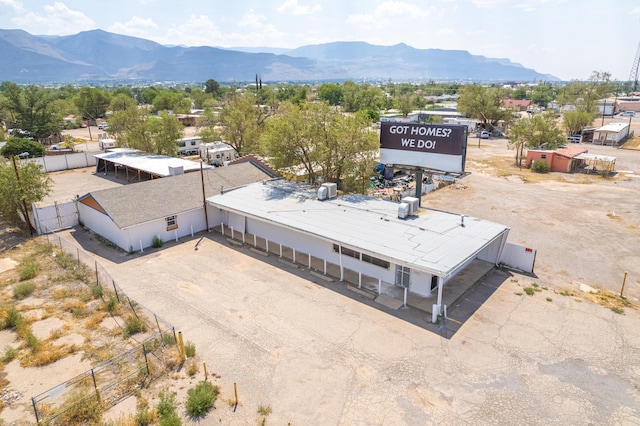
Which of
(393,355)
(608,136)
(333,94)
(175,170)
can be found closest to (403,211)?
(393,355)

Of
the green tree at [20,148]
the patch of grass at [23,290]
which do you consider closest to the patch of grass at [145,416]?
the patch of grass at [23,290]

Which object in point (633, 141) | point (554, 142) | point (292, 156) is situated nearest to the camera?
point (292, 156)

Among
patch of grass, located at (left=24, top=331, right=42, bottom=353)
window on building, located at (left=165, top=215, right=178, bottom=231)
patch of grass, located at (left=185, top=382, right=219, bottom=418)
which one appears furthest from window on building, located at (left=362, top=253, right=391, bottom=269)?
patch of grass, located at (left=24, top=331, right=42, bottom=353)

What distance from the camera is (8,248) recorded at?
26.8 metres

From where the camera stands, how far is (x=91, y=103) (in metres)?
111

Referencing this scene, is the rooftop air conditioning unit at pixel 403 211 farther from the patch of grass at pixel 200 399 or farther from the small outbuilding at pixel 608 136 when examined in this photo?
the small outbuilding at pixel 608 136

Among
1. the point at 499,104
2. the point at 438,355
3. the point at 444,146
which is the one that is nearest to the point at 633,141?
the point at 499,104

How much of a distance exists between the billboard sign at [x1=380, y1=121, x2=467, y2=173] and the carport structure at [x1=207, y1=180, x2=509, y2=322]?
3106 mm

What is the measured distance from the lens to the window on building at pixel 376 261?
2069 cm

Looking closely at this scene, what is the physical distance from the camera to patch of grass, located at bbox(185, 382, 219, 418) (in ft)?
41.8

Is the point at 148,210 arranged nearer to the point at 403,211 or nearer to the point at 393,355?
the point at 403,211

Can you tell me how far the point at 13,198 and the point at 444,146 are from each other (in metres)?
29.4

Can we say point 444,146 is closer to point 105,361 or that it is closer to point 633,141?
point 105,361

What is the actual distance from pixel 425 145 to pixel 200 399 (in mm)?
19274
